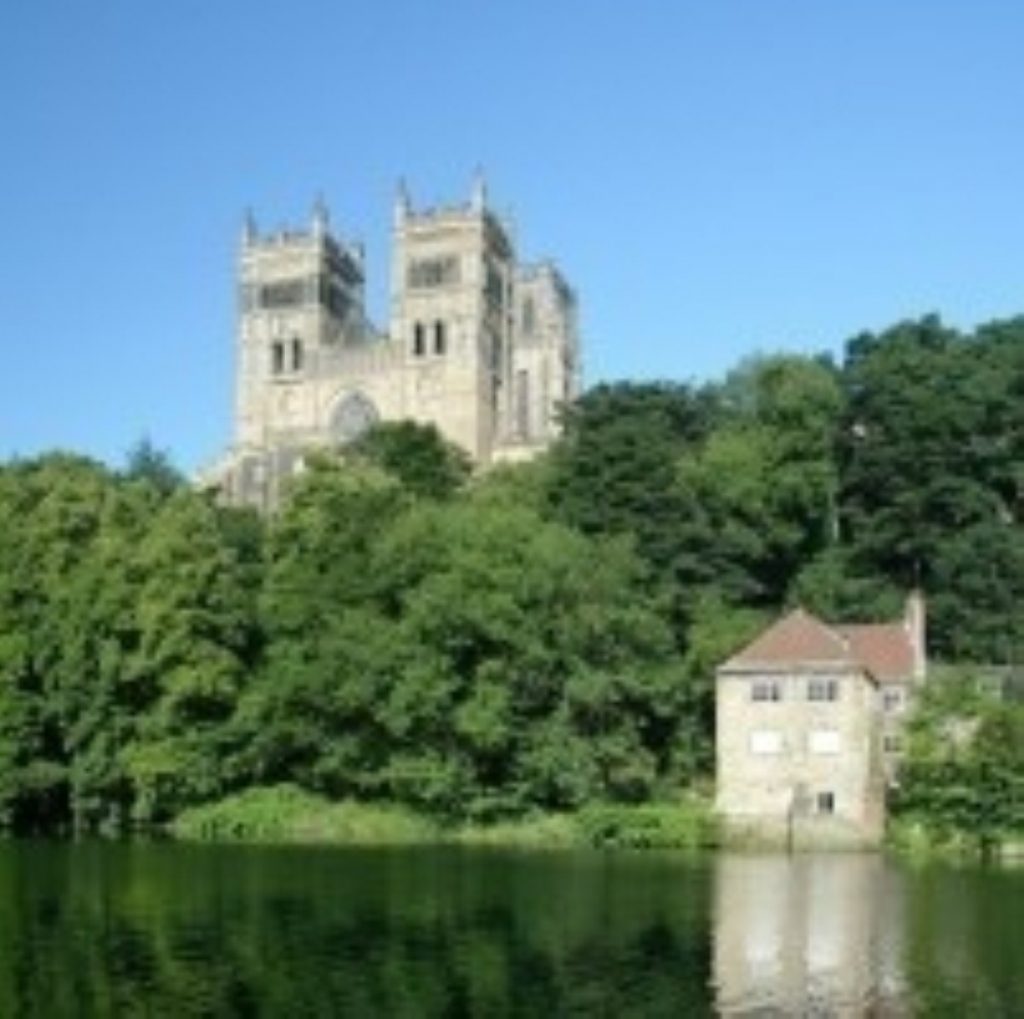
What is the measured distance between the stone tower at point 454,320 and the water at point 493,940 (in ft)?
266

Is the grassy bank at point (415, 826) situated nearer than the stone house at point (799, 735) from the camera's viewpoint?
Yes

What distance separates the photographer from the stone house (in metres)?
66.1

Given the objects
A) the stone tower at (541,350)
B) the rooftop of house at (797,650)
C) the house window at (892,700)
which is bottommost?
the house window at (892,700)

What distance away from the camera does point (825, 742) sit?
2623 inches

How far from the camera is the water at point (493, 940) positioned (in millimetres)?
25625

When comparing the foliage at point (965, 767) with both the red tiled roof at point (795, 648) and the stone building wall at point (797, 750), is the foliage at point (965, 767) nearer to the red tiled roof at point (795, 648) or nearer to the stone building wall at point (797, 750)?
the stone building wall at point (797, 750)

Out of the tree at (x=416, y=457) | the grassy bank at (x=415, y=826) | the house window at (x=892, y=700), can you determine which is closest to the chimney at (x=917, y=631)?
the house window at (x=892, y=700)

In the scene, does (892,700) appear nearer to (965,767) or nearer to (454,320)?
(965,767)

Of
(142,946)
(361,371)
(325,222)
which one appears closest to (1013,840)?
(142,946)

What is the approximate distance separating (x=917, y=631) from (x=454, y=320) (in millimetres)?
63807

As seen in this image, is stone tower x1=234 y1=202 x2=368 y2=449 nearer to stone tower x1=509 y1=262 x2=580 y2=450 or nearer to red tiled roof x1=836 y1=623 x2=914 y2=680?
stone tower x1=509 y1=262 x2=580 y2=450

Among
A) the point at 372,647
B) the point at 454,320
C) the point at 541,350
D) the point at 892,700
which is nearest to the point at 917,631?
the point at 892,700

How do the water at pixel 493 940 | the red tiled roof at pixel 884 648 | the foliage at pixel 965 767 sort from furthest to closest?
the red tiled roof at pixel 884 648 < the foliage at pixel 965 767 < the water at pixel 493 940

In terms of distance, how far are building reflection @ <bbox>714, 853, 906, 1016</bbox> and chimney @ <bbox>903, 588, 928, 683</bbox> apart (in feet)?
72.8
